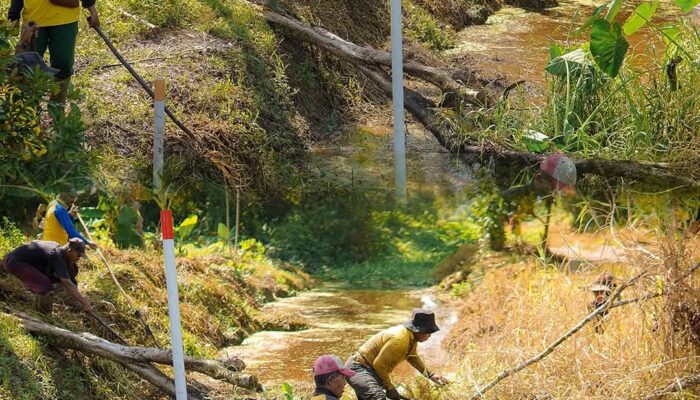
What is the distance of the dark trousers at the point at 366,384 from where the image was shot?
25.9 feet

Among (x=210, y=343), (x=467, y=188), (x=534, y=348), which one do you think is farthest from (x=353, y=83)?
(x=534, y=348)

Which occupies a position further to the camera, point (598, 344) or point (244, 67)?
point (244, 67)

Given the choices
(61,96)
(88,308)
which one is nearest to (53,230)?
(88,308)

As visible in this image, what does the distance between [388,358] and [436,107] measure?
4.21m

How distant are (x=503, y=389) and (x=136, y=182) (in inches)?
→ 164

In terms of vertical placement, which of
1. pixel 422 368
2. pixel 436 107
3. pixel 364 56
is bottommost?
pixel 422 368

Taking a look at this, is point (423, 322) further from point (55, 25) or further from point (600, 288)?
point (55, 25)

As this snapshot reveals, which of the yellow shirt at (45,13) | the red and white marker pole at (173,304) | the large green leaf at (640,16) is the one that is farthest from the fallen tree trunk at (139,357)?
the large green leaf at (640,16)

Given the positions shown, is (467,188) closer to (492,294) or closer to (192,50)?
(492,294)

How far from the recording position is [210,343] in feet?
31.6

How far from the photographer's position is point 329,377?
24.5ft

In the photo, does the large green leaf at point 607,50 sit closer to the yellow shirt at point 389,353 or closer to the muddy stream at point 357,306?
the muddy stream at point 357,306

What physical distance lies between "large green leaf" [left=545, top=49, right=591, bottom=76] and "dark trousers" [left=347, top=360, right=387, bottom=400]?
441cm

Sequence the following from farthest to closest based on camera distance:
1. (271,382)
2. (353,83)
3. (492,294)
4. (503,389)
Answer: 1. (353,83)
2. (492,294)
3. (271,382)
4. (503,389)
